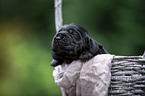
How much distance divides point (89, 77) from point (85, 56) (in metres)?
0.07

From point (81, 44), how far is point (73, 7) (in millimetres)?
1013

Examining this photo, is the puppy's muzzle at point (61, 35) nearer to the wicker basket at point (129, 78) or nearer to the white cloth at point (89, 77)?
Result: the white cloth at point (89, 77)

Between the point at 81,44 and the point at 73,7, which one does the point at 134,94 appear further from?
the point at 73,7

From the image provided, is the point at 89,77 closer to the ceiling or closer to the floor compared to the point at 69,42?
closer to the floor

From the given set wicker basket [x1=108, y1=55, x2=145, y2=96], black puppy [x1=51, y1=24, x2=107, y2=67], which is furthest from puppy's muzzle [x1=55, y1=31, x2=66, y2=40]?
wicker basket [x1=108, y1=55, x2=145, y2=96]

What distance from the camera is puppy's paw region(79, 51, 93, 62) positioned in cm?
74

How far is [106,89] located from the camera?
67cm

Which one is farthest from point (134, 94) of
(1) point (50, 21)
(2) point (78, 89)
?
(1) point (50, 21)

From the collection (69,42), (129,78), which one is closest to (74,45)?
(69,42)

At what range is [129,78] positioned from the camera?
667mm

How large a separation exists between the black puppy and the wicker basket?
0.11 metres

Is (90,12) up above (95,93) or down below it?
above

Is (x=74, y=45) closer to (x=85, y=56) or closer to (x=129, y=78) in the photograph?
(x=85, y=56)

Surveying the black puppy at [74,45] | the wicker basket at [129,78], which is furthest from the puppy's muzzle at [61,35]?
the wicker basket at [129,78]
